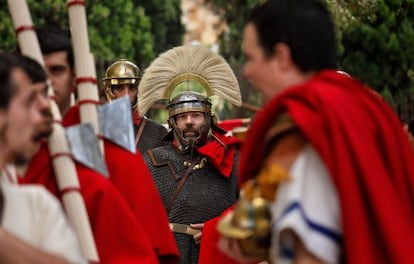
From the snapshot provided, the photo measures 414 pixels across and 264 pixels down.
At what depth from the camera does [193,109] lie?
865 cm

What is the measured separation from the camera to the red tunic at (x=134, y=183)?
17.0 feet

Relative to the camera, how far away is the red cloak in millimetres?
4219

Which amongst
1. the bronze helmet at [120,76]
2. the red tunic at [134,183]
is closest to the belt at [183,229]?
the bronze helmet at [120,76]

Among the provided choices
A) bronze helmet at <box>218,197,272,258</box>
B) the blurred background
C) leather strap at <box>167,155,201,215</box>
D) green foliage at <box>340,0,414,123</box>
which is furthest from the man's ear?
green foliage at <box>340,0,414,123</box>

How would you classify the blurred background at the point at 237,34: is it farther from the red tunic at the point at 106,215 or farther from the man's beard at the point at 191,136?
the red tunic at the point at 106,215

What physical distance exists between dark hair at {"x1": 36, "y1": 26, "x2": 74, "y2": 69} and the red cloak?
1074 millimetres

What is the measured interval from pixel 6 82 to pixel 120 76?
18.3 feet

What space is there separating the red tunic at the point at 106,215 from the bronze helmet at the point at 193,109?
11.8 feet

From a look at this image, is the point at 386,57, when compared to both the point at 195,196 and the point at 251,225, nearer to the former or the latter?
the point at 195,196

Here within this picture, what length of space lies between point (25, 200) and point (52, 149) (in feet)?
2.17

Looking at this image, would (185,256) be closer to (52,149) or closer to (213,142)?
(213,142)

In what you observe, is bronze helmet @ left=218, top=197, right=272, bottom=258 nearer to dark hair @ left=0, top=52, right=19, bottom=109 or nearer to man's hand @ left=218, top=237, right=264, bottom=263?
man's hand @ left=218, top=237, right=264, bottom=263

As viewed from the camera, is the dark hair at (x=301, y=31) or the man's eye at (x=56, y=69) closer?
the dark hair at (x=301, y=31)

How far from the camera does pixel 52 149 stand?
4832 mm
